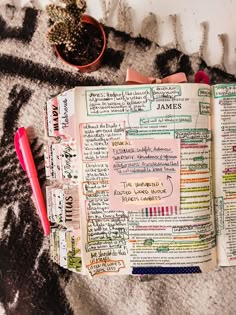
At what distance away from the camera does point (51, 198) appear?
0.76m

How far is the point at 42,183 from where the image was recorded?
813 millimetres

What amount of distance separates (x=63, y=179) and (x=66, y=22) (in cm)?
24

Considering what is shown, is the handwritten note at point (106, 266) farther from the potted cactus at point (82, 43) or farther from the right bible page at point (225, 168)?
the potted cactus at point (82, 43)

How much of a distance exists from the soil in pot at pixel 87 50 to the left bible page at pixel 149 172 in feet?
0.25

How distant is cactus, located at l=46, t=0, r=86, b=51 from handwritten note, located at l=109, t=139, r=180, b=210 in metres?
0.17

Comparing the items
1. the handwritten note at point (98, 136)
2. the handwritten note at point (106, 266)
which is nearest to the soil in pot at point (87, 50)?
the handwritten note at point (98, 136)

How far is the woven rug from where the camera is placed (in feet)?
2.60

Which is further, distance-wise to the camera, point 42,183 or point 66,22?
point 42,183

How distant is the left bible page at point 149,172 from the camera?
71 cm

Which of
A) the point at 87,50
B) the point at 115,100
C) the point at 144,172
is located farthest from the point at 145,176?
the point at 87,50

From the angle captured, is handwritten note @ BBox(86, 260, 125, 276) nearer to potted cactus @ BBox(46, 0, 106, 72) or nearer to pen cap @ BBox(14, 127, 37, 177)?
pen cap @ BBox(14, 127, 37, 177)

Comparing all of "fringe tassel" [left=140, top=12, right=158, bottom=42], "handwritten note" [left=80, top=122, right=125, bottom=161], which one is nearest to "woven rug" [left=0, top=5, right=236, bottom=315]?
"fringe tassel" [left=140, top=12, right=158, bottom=42]

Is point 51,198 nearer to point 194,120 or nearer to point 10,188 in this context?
point 10,188

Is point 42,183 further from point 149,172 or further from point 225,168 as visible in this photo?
point 225,168
